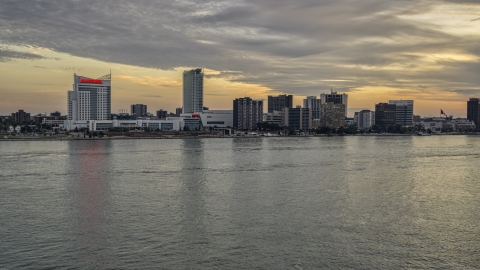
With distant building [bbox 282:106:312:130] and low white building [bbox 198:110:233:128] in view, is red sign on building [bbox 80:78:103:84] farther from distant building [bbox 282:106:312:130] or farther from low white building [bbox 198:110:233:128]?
distant building [bbox 282:106:312:130]

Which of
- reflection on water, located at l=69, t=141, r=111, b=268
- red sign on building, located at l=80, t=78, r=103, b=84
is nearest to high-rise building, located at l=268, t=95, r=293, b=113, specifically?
red sign on building, located at l=80, t=78, r=103, b=84

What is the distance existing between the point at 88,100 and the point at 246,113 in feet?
113

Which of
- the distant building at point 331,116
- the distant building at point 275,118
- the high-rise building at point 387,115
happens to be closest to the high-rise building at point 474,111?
the high-rise building at point 387,115

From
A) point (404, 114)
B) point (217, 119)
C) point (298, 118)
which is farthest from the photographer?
point (404, 114)

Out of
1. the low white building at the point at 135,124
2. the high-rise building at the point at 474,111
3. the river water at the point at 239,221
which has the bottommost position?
the river water at the point at 239,221

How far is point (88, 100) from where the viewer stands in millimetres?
94312

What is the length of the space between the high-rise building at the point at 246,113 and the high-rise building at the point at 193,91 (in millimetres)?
20010

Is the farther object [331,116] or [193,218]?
[331,116]

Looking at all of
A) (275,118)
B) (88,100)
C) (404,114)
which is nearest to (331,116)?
(275,118)

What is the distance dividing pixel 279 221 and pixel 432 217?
478 cm

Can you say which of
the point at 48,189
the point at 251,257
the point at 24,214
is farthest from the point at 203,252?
the point at 48,189

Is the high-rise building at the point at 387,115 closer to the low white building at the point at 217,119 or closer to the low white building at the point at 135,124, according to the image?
the low white building at the point at 217,119

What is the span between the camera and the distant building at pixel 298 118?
100875 mm

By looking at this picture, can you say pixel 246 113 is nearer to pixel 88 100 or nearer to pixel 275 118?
pixel 275 118
